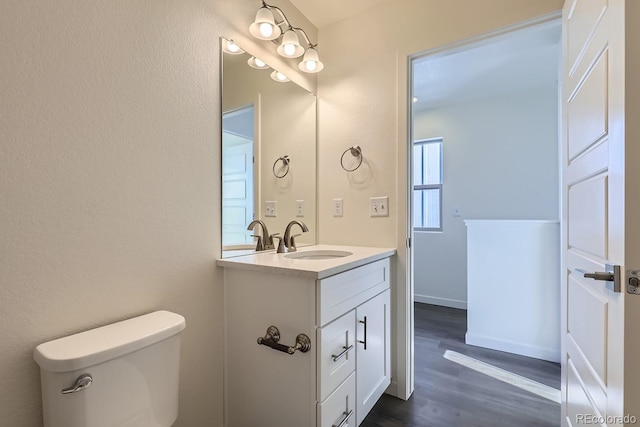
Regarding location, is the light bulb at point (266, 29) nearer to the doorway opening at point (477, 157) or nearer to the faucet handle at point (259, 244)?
the faucet handle at point (259, 244)

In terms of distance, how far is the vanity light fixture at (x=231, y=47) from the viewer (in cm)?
142

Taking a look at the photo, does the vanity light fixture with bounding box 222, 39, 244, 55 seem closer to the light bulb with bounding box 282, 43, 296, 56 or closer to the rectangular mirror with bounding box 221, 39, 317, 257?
the rectangular mirror with bounding box 221, 39, 317, 257

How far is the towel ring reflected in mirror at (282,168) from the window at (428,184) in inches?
88.8

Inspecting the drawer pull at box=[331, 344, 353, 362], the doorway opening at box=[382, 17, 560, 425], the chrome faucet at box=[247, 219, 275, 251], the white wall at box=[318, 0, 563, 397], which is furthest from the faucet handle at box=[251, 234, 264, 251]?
the doorway opening at box=[382, 17, 560, 425]

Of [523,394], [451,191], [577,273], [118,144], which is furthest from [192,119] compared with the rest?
[451,191]

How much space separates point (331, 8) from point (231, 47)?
0.83m

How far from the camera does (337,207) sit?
6.51 feet

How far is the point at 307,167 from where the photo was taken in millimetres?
2008

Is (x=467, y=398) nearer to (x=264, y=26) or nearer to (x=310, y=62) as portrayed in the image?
(x=310, y=62)

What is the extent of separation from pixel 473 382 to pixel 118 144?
2.34m

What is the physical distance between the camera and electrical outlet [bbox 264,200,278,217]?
1753 millimetres

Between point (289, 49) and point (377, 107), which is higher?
point (289, 49)

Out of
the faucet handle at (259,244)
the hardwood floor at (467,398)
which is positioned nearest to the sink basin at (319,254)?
the faucet handle at (259,244)

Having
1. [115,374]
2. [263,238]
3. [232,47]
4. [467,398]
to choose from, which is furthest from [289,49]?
[467,398]
